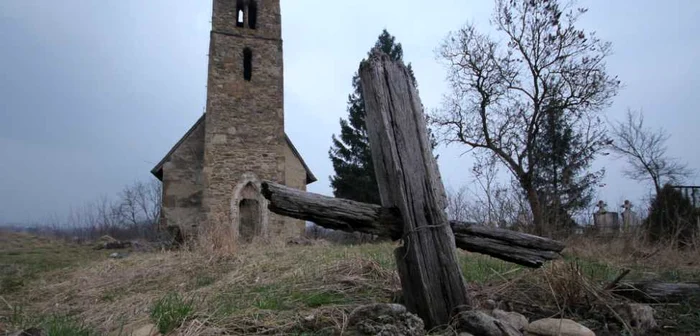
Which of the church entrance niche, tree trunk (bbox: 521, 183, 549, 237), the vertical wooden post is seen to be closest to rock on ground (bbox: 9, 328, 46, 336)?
the vertical wooden post

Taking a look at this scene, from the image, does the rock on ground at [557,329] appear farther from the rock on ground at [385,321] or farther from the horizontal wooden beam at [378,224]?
the rock on ground at [385,321]

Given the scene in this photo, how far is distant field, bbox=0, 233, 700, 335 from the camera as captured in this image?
2575 millimetres

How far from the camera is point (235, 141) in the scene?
46.5 ft

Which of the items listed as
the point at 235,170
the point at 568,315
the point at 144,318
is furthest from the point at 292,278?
the point at 235,170

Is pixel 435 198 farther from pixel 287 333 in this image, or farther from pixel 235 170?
pixel 235 170

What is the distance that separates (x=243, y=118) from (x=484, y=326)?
517 inches

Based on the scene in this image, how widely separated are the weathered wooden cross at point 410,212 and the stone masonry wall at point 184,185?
39.8 feet

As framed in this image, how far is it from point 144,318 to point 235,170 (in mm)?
11464

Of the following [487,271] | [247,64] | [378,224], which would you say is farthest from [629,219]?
[247,64]

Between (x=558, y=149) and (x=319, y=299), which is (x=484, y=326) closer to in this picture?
(x=319, y=299)

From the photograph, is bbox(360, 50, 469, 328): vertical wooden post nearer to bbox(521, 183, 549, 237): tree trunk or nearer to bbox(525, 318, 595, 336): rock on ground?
bbox(525, 318, 595, 336): rock on ground

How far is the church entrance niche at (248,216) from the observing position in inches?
569

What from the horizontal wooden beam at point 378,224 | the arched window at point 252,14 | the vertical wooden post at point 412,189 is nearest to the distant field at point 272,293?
the horizontal wooden beam at point 378,224

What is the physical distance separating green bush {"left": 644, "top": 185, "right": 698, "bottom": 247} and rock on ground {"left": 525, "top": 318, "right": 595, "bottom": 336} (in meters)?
6.73
